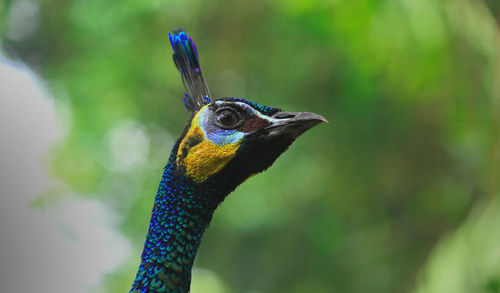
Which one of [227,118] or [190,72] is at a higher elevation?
[190,72]

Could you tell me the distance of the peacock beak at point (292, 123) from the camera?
49.8 inches

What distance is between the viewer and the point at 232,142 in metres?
1.35

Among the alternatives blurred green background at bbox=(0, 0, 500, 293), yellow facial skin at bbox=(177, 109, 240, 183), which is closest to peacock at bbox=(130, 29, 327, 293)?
yellow facial skin at bbox=(177, 109, 240, 183)

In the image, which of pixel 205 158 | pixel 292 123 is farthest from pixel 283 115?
pixel 205 158

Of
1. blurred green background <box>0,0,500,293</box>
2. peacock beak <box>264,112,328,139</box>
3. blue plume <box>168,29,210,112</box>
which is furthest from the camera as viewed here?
blurred green background <box>0,0,500,293</box>

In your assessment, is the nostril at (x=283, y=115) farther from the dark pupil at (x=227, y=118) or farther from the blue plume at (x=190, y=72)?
the blue plume at (x=190, y=72)

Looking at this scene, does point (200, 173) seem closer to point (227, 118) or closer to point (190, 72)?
point (227, 118)

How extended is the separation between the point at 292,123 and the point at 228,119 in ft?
0.55

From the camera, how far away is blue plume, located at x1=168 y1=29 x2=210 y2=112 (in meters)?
1.49

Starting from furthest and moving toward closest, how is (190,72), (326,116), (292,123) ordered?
(326,116) → (190,72) → (292,123)

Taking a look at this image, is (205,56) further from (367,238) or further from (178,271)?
(178,271)

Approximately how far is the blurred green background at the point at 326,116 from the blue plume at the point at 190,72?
6.09ft

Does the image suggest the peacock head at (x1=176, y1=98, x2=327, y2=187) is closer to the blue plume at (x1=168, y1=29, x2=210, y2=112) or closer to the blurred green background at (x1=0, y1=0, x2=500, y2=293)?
the blue plume at (x1=168, y1=29, x2=210, y2=112)

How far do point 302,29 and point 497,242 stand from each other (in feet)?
6.41
